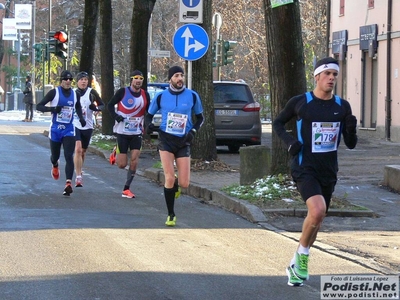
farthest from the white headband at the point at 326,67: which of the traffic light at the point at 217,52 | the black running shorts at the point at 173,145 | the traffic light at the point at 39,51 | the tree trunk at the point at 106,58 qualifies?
the traffic light at the point at 39,51

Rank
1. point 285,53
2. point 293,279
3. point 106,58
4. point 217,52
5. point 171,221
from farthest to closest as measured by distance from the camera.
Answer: point 106,58 → point 217,52 → point 285,53 → point 171,221 → point 293,279

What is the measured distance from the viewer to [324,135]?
786 cm

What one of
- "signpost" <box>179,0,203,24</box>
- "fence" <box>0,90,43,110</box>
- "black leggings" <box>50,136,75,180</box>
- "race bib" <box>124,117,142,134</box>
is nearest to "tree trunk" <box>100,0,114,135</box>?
"signpost" <box>179,0,203,24</box>

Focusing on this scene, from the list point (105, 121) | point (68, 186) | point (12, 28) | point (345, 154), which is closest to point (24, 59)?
point (12, 28)

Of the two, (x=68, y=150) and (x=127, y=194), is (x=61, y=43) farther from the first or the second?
(x=127, y=194)

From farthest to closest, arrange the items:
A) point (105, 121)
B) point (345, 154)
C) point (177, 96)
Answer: point (105, 121) < point (345, 154) < point (177, 96)

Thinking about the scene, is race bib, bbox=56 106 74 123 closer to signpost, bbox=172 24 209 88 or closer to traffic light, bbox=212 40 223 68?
signpost, bbox=172 24 209 88

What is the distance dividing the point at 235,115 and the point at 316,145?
618 inches

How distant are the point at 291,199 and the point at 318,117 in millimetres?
5118

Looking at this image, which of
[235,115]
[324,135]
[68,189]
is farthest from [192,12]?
[324,135]

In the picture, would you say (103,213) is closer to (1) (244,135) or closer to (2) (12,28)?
(1) (244,135)

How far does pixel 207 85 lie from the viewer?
18.3 m

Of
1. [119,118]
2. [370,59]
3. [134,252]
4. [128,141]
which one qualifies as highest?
[370,59]

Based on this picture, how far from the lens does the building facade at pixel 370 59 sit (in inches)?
1171
